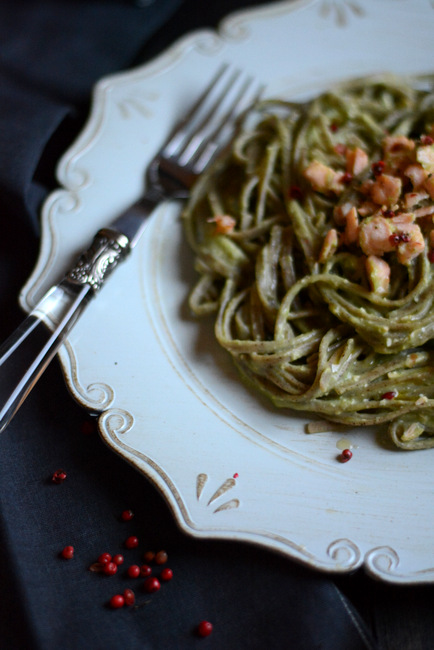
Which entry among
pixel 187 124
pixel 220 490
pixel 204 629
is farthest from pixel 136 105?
pixel 204 629

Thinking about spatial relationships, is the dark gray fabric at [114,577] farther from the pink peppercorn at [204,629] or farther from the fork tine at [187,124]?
the fork tine at [187,124]

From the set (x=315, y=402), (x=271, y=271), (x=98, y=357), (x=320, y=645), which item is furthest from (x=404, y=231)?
(x=320, y=645)

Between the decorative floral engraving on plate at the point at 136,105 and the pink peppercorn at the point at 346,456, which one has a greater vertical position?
the decorative floral engraving on plate at the point at 136,105

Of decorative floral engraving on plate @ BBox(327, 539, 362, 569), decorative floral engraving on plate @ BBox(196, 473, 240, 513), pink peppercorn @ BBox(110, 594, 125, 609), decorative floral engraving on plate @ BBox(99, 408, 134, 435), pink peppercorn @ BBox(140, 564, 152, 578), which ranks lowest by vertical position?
pink peppercorn @ BBox(110, 594, 125, 609)

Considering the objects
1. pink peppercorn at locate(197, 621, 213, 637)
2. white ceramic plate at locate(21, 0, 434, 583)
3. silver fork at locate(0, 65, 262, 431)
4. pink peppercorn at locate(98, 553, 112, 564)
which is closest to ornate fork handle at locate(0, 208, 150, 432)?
silver fork at locate(0, 65, 262, 431)

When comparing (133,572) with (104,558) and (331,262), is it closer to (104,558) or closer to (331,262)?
(104,558)

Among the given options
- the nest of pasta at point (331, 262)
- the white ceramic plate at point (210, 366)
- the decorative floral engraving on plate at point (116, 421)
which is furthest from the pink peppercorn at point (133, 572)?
the nest of pasta at point (331, 262)

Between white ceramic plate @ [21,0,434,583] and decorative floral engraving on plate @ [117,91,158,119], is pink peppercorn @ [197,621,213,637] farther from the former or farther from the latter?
decorative floral engraving on plate @ [117,91,158,119]
